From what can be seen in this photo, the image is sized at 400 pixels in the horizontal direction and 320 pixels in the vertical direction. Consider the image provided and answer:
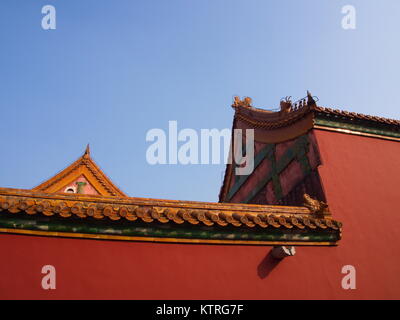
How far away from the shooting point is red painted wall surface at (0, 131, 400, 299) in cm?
448

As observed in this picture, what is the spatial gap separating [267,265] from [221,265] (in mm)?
856

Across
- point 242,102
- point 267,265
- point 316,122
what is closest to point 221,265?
point 267,265

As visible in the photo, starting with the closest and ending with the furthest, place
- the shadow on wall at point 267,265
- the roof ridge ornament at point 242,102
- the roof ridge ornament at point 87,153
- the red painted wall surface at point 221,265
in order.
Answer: the red painted wall surface at point 221,265
the shadow on wall at point 267,265
the roof ridge ornament at point 242,102
the roof ridge ornament at point 87,153

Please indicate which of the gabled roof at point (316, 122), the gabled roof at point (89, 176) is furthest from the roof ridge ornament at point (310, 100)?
the gabled roof at point (89, 176)

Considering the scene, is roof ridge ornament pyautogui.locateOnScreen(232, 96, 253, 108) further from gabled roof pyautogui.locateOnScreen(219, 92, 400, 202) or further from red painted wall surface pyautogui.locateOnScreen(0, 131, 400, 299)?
red painted wall surface pyautogui.locateOnScreen(0, 131, 400, 299)

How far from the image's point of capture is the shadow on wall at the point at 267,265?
5.33 metres

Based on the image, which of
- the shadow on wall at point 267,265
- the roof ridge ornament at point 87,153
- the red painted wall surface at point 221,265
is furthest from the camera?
the roof ridge ornament at point 87,153

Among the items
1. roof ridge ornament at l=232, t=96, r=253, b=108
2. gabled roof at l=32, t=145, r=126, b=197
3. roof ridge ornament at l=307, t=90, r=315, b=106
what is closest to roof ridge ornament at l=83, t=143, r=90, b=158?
gabled roof at l=32, t=145, r=126, b=197

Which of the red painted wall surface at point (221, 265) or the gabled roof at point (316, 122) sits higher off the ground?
the gabled roof at point (316, 122)

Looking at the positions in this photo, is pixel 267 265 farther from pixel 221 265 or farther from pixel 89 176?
pixel 89 176

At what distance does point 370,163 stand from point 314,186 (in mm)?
1815

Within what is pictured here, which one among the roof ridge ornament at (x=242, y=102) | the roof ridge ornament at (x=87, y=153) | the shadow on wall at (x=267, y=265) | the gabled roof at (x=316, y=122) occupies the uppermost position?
the roof ridge ornament at (x=242, y=102)

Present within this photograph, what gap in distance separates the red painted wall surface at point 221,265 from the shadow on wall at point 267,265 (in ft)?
0.05

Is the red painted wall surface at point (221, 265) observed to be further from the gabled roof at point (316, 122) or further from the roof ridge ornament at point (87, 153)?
the roof ridge ornament at point (87, 153)
